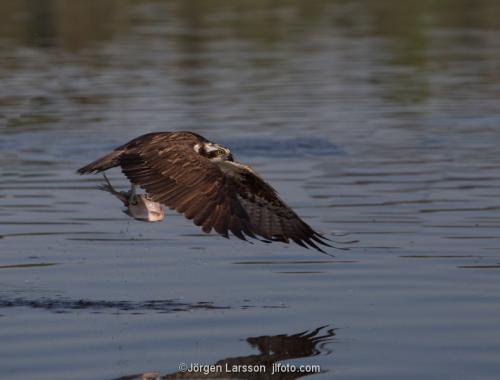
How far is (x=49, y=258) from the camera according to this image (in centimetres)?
1066

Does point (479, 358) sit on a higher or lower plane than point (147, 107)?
lower

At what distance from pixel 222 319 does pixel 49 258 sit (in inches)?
98.1

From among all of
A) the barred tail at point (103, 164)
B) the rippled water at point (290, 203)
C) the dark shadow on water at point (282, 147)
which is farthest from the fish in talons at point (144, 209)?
the dark shadow on water at point (282, 147)

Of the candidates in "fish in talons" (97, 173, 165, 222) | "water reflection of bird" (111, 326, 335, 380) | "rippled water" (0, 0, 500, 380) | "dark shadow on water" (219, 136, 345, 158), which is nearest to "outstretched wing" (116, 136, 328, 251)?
"fish in talons" (97, 173, 165, 222)

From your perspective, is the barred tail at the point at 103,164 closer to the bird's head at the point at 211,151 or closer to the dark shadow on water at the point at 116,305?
the bird's head at the point at 211,151

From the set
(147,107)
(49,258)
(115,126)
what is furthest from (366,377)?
(147,107)

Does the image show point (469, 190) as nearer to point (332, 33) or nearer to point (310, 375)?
point (310, 375)

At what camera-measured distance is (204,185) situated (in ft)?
27.4

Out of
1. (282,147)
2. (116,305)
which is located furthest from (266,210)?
(282,147)

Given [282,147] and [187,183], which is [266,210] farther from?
[282,147]

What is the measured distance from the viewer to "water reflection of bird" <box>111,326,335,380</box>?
294 inches

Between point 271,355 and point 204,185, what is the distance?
119cm

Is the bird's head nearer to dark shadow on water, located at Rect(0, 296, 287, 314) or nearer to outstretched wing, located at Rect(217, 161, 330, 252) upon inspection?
outstretched wing, located at Rect(217, 161, 330, 252)

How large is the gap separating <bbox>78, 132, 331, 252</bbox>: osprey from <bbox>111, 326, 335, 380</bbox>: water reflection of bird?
2.20 ft
